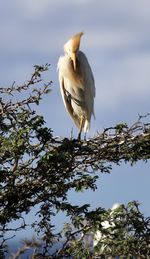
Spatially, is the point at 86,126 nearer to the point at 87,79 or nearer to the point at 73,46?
the point at 87,79

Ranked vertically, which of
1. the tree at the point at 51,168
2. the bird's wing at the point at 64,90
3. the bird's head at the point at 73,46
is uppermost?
the bird's head at the point at 73,46

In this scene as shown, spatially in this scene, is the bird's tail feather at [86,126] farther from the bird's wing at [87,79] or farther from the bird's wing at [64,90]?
the bird's wing at [64,90]

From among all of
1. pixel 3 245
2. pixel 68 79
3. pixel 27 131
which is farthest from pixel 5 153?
pixel 68 79

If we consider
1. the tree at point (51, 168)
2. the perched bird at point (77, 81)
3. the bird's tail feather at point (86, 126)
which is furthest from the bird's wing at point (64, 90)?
the tree at point (51, 168)

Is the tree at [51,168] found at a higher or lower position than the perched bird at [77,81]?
lower

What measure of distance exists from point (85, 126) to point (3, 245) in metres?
3.60

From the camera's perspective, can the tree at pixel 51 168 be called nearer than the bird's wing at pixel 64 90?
Yes

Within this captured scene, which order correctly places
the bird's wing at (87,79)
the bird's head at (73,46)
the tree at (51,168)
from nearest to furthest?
the tree at (51,168) < the bird's head at (73,46) < the bird's wing at (87,79)

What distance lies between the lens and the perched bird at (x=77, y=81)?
7012 mm

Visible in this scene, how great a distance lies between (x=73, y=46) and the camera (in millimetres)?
6941

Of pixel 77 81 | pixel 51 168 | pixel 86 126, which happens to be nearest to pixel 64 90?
Answer: pixel 77 81

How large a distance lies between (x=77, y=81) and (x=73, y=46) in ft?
1.35

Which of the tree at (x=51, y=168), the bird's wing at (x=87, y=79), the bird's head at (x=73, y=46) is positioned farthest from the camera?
the bird's wing at (x=87, y=79)

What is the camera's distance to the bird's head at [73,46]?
6934 millimetres
